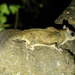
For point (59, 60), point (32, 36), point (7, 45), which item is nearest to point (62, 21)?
point (32, 36)

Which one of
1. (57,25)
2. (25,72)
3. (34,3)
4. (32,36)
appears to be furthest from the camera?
(34,3)

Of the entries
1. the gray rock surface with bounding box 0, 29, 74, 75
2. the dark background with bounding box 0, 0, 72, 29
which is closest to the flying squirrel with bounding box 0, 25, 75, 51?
the gray rock surface with bounding box 0, 29, 74, 75

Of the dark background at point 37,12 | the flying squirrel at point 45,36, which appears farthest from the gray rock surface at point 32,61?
the dark background at point 37,12

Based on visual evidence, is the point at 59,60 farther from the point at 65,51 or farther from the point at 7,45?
the point at 7,45

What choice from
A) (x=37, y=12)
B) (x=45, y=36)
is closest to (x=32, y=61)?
(x=45, y=36)

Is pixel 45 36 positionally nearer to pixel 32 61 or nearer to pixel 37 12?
pixel 32 61

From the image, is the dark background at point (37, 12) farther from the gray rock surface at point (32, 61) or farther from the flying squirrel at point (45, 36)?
the gray rock surface at point (32, 61)
